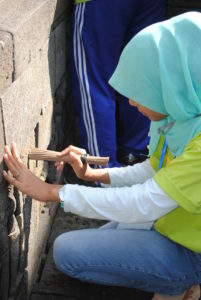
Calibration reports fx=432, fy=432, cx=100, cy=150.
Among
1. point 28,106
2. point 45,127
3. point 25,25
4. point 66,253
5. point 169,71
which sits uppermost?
point 25,25

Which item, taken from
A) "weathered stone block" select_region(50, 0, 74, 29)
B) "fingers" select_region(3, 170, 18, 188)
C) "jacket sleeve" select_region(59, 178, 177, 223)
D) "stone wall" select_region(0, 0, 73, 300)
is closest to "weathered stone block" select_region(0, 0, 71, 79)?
"stone wall" select_region(0, 0, 73, 300)

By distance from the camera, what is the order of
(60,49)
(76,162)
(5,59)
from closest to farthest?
(5,59)
(76,162)
(60,49)

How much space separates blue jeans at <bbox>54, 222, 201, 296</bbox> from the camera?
1.66m

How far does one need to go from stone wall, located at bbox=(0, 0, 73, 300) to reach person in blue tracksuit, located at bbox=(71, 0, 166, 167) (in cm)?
12

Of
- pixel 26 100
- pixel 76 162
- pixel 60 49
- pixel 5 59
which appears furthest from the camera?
pixel 60 49

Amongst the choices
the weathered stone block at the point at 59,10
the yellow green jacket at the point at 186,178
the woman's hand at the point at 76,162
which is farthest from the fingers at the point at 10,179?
the weathered stone block at the point at 59,10

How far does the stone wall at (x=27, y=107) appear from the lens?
142 cm

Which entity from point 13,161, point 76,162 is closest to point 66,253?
point 76,162

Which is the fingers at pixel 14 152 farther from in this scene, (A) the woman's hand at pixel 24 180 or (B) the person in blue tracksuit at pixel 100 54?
(B) the person in blue tracksuit at pixel 100 54

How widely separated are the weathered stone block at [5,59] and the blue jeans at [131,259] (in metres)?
0.71

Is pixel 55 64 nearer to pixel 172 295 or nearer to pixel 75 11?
pixel 75 11

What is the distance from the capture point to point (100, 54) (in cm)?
256

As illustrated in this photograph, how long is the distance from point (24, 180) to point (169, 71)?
0.62 m

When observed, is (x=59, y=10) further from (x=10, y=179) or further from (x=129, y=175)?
(x=10, y=179)
